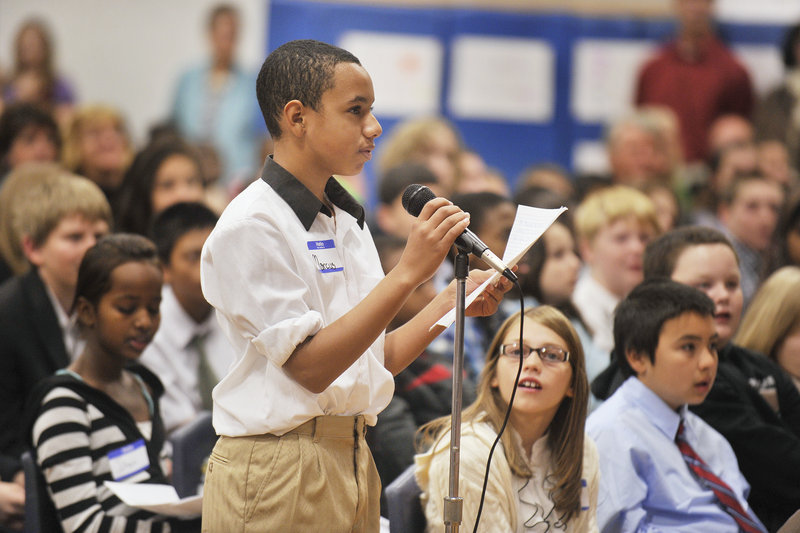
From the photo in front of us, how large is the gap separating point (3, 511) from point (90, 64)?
666 cm

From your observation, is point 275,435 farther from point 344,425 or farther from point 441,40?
point 441,40

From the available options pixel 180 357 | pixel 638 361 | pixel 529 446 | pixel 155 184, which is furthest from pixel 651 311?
pixel 155 184

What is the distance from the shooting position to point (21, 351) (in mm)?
3336

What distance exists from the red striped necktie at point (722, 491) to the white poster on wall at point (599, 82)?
18.7 ft

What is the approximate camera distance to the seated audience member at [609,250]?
435 cm

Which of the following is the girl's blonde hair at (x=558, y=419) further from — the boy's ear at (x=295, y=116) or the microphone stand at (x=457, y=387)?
the boy's ear at (x=295, y=116)

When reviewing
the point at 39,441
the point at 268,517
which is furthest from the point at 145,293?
the point at 268,517

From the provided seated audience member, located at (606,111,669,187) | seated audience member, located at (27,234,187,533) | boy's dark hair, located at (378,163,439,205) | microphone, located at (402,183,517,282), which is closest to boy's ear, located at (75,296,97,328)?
seated audience member, located at (27,234,187,533)

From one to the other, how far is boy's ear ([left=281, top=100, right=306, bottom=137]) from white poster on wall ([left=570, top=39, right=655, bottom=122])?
6.66 meters

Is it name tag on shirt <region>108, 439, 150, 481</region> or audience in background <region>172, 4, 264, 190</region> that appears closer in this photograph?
name tag on shirt <region>108, 439, 150, 481</region>

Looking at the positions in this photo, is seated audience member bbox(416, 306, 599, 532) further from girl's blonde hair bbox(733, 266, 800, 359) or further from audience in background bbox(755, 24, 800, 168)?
audience in background bbox(755, 24, 800, 168)

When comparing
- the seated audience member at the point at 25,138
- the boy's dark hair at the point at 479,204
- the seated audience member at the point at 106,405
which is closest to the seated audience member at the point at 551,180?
the boy's dark hair at the point at 479,204

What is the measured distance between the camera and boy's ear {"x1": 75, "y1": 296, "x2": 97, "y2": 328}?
9.80 feet

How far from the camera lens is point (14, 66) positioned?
8195 mm
